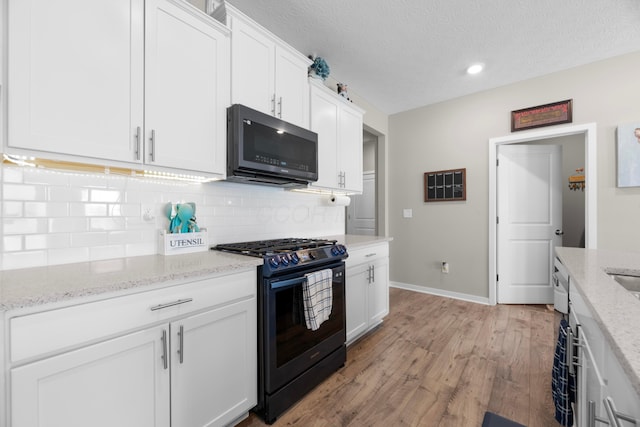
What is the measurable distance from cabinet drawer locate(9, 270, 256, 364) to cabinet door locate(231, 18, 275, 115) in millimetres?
1197

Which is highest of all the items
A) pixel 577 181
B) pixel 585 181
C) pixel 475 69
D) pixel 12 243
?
pixel 475 69

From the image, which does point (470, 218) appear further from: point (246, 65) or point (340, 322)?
point (246, 65)

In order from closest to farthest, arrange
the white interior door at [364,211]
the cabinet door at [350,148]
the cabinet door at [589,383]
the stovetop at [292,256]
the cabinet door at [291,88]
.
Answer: the cabinet door at [589,383]
the stovetop at [292,256]
the cabinet door at [291,88]
the cabinet door at [350,148]
the white interior door at [364,211]

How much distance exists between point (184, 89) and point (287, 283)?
4.02 feet

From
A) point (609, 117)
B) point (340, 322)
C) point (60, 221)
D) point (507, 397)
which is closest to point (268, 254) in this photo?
point (340, 322)

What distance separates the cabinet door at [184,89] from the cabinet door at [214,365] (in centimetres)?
84

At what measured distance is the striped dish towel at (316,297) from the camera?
168 cm

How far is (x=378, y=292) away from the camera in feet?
8.82

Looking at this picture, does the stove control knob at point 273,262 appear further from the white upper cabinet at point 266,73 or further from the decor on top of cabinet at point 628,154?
the decor on top of cabinet at point 628,154

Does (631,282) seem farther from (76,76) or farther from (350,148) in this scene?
(76,76)

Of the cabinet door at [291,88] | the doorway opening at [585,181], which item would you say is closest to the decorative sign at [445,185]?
the doorway opening at [585,181]

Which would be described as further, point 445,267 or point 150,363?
point 445,267

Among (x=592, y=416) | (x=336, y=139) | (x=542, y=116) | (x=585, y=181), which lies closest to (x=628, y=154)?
(x=585, y=181)

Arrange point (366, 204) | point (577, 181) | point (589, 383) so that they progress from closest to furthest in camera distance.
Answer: point (589, 383) < point (577, 181) < point (366, 204)
